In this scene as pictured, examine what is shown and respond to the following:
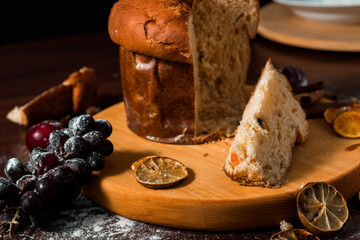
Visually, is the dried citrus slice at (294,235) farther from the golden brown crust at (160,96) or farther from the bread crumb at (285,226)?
the golden brown crust at (160,96)

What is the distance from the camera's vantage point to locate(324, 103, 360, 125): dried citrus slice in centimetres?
274

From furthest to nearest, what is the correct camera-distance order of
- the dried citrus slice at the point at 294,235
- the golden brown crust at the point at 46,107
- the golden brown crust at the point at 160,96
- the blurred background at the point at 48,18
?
the blurred background at the point at 48,18, the golden brown crust at the point at 46,107, the golden brown crust at the point at 160,96, the dried citrus slice at the point at 294,235

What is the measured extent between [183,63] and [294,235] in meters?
0.95

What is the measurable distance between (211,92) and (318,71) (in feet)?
4.15

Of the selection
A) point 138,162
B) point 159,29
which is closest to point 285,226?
point 138,162

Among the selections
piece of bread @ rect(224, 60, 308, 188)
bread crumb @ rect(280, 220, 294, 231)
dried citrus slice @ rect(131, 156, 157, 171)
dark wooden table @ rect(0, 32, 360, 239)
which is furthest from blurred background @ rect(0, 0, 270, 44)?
bread crumb @ rect(280, 220, 294, 231)

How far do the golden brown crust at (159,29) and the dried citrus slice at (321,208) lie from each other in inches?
32.0

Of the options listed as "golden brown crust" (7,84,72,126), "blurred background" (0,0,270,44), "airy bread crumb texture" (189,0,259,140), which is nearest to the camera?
"airy bread crumb texture" (189,0,259,140)

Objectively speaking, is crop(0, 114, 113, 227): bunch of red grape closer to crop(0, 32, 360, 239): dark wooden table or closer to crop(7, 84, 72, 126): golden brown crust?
crop(0, 32, 360, 239): dark wooden table

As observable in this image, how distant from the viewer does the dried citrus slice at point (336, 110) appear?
274cm

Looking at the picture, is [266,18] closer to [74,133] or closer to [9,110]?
[9,110]

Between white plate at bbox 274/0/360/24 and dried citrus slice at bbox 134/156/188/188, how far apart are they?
239 cm

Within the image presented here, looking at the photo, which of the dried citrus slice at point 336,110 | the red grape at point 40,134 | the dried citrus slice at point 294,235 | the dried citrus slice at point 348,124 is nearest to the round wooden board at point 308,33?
the dried citrus slice at point 336,110

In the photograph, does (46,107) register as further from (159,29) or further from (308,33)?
(308,33)
